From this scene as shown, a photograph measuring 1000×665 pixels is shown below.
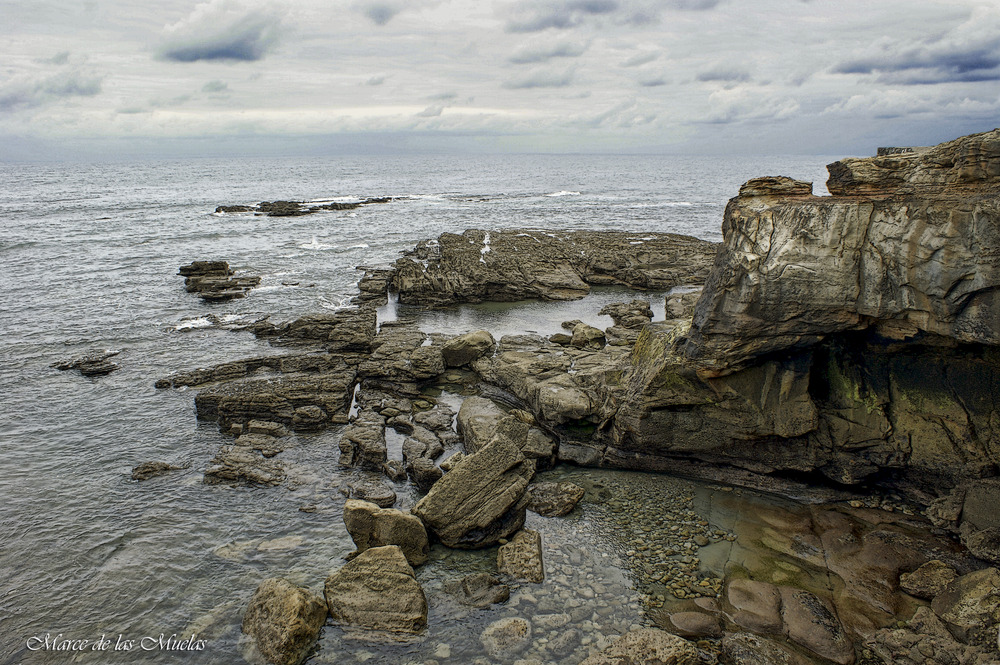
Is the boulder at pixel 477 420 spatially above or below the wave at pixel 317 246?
below

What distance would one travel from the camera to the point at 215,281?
37625mm

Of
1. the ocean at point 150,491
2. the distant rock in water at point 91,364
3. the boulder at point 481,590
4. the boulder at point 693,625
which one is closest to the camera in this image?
the boulder at point 693,625

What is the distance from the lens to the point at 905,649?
32.2ft

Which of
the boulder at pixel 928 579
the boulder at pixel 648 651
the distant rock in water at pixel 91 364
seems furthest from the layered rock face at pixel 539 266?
the boulder at pixel 648 651

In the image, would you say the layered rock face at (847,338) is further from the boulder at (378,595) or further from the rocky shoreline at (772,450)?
the boulder at (378,595)

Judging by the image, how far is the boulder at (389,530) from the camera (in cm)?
1266

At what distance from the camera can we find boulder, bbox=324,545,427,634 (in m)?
11.1

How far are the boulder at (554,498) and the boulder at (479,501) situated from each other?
3.14ft

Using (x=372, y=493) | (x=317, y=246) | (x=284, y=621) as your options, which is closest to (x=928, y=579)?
(x=284, y=621)

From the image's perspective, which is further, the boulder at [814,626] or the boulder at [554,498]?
the boulder at [554,498]

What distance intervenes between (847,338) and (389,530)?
1116cm

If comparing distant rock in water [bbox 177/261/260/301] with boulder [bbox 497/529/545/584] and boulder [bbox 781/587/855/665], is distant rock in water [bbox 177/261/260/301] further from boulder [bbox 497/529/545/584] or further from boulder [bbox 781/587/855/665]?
boulder [bbox 781/587/855/665]

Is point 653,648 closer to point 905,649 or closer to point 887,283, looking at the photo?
point 905,649

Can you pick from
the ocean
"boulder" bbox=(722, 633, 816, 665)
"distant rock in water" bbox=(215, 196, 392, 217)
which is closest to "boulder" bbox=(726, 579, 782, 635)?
"boulder" bbox=(722, 633, 816, 665)
